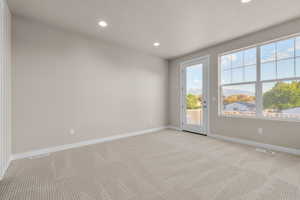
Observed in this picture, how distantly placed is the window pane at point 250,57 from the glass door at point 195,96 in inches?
40.6

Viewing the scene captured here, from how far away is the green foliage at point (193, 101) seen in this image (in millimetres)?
4443

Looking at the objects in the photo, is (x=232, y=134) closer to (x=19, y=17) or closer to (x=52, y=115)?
(x=52, y=115)

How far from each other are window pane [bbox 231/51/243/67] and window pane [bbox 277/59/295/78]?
0.78m

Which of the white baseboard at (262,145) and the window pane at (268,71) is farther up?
the window pane at (268,71)

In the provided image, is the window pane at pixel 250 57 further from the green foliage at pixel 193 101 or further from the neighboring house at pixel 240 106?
the green foliage at pixel 193 101

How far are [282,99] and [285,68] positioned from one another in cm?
66

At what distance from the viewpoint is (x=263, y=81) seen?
3115mm

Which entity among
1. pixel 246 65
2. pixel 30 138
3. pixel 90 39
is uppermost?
pixel 90 39

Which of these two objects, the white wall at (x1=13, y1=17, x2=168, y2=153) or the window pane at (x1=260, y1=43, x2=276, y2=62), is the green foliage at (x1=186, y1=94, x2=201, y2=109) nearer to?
the white wall at (x1=13, y1=17, x2=168, y2=153)

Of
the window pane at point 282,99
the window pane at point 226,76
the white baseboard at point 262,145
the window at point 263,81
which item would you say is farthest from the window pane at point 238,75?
the white baseboard at point 262,145

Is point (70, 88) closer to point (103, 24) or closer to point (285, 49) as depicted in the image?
point (103, 24)

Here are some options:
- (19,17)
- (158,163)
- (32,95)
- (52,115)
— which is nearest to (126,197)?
(158,163)

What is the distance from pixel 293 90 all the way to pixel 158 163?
3.12 m

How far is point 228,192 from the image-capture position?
1597 millimetres
